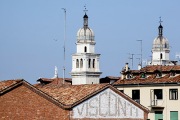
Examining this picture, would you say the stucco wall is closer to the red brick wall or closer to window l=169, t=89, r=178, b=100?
window l=169, t=89, r=178, b=100

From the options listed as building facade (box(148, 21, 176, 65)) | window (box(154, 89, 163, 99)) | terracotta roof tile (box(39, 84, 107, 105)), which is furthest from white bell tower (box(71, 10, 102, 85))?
terracotta roof tile (box(39, 84, 107, 105))

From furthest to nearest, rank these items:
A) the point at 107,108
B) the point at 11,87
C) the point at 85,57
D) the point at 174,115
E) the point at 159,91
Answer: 1. the point at 85,57
2. the point at 159,91
3. the point at 174,115
4. the point at 107,108
5. the point at 11,87

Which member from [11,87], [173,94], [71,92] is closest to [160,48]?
[173,94]

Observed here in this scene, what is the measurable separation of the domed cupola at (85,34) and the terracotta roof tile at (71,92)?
254ft

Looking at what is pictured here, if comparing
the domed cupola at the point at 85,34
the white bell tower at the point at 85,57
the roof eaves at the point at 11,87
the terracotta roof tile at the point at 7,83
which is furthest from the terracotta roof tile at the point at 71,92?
the domed cupola at the point at 85,34

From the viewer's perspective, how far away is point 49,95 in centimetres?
5178

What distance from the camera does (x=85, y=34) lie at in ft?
A: 439

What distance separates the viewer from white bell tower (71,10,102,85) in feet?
433

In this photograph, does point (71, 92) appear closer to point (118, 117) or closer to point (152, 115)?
point (118, 117)

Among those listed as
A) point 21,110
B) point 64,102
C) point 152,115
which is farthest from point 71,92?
point 152,115

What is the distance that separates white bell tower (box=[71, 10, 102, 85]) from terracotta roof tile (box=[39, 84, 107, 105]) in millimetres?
75734

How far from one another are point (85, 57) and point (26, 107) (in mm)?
84458

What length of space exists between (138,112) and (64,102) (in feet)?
23.8

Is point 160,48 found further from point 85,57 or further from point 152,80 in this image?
point 152,80
